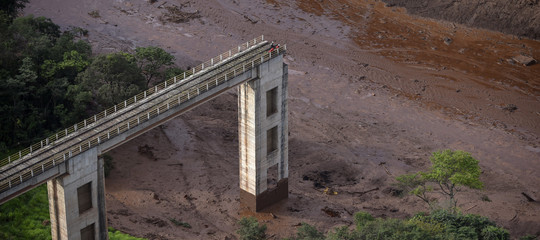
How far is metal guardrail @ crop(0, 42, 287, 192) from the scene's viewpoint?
55.3 metres

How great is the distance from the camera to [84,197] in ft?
195

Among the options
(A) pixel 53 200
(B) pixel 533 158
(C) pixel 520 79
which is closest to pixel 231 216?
(A) pixel 53 200

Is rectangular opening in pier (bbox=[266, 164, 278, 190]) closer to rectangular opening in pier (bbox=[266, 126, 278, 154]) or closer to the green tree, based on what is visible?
rectangular opening in pier (bbox=[266, 126, 278, 154])

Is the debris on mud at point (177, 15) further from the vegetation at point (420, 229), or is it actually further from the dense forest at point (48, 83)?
the vegetation at point (420, 229)

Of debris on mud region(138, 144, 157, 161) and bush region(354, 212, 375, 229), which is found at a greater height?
debris on mud region(138, 144, 157, 161)

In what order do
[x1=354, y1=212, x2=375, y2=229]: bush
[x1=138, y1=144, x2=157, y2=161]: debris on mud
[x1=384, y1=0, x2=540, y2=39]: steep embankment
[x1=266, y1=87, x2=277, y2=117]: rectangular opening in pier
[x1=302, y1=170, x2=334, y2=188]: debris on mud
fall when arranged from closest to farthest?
[x1=354, y1=212, x2=375, y2=229]: bush → [x1=266, y1=87, x2=277, y2=117]: rectangular opening in pier → [x1=302, y1=170, x2=334, y2=188]: debris on mud → [x1=138, y1=144, x2=157, y2=161]: debris on mud → [x1=384, y1=0, x2=540, y2=39]: steep embankment

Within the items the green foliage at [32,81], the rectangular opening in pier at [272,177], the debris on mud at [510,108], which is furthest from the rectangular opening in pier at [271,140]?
the debris on mud at [510,108]

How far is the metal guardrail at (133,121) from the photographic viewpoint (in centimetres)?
5528

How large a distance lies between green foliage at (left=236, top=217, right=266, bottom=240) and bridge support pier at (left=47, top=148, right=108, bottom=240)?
40.9 ft

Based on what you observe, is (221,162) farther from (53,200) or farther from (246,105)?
(53,200)

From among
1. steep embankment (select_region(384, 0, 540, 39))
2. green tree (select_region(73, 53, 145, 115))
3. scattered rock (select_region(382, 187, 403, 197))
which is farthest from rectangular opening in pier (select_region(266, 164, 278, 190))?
steep embankment (select_region(384, 0, 540, 39))

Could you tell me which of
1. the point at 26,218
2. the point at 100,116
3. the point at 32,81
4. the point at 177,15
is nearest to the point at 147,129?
the point at 100,116

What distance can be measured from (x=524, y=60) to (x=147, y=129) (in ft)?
188

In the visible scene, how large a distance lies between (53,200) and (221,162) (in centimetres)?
2505
